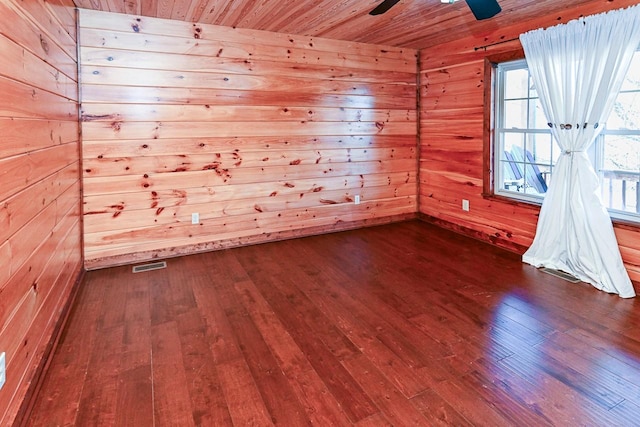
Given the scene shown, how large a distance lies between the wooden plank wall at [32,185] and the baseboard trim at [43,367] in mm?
25

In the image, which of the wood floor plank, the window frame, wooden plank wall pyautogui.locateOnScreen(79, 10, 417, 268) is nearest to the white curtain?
A: the window frame

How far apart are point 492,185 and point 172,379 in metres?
3.56

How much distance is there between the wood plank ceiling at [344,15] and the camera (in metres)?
3.14

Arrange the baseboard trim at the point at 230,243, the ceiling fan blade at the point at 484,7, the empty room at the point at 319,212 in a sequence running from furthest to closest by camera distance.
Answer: the baseboard trim at the point at 230,243
the ceiling fan blade at the point at 484,7
the empty room at the point at 319,212

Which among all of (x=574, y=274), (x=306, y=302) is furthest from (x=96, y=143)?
(x=574, y=274)

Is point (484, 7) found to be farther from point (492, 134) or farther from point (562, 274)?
point (562, 274)

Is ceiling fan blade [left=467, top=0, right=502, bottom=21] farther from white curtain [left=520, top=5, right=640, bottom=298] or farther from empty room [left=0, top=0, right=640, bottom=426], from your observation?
white curtain [left=520, top=5, right=640, bottom=298]

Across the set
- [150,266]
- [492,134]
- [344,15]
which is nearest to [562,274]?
[492,134]

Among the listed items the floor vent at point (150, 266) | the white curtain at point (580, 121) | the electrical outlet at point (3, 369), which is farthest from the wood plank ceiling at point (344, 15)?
the electrical outlet at point (3, 369)

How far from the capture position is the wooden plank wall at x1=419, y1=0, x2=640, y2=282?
150 inches

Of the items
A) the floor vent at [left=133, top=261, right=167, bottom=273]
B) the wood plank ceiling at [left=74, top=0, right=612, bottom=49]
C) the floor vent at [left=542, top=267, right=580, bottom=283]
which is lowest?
the floor vent at [left=133, top=261, right=167, bottom=273]

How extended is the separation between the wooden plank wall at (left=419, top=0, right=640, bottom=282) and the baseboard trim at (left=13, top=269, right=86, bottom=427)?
12.6ft

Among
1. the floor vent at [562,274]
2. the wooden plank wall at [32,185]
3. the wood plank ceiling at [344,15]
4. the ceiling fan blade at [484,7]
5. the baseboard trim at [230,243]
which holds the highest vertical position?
the wood plank ceiling at [344,15]

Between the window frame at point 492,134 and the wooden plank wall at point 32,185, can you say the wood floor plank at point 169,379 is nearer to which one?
the wooden plank wall at point 32,185
